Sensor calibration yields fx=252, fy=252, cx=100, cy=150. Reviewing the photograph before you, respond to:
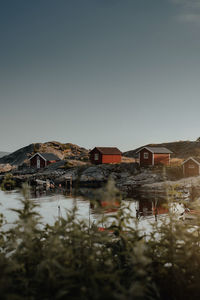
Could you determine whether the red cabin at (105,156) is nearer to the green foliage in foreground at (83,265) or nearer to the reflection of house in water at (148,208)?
the reflection of house in water at (148,208)

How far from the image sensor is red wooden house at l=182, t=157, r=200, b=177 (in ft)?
189

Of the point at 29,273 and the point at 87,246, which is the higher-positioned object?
the point at 87,246

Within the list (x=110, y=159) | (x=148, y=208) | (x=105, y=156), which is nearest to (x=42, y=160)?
A: (x=105, y=156)

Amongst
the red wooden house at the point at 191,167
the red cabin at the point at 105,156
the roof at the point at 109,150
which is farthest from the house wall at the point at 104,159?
the red wooden house at the point at 191,167

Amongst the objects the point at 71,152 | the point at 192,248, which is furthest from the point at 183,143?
the point at 192,248

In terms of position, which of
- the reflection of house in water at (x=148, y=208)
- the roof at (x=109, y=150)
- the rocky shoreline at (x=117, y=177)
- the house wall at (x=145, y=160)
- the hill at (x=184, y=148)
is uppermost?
the hill at (x=184, y=148)

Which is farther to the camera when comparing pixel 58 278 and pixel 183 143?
pixel 183 143

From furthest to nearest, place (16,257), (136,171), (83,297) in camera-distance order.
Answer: (136,171) → (16,257) → (83,297)

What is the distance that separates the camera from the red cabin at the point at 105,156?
3002 inches

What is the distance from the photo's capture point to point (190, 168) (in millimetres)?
58688

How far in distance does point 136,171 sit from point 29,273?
65.3m

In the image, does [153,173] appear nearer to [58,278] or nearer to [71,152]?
[58,278]

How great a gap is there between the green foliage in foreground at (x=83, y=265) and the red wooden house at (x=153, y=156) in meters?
64.3

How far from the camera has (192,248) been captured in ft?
14.2
